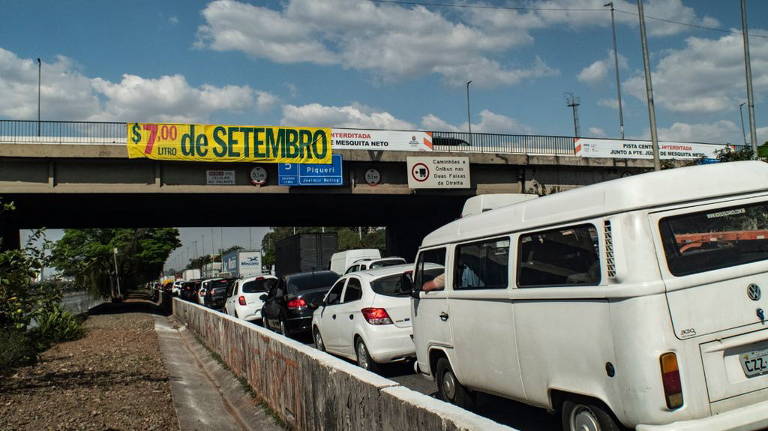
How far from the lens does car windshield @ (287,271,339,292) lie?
15.8 meters

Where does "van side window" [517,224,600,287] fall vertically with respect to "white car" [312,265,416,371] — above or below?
above

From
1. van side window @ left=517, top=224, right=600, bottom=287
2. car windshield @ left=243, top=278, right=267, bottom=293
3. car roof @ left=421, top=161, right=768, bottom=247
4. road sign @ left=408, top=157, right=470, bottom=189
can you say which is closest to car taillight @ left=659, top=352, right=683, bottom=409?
van side window @ left=517, top=224, right=600, bottom=287

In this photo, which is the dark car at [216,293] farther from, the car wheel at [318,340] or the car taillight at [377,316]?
the car taillight at [377,316]

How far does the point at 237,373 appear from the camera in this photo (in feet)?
33.8

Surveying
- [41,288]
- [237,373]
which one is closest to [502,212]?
[237,373]

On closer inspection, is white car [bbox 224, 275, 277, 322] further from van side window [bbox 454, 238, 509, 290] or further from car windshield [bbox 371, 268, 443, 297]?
van side window [bbox 454, 238, 509, 290]

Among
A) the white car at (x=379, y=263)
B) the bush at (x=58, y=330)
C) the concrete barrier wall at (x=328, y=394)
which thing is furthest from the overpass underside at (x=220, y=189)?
the concrete barrier wall at (x=328, y=394)

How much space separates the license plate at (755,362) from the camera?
433 cm

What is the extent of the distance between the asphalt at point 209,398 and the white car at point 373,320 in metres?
1.76

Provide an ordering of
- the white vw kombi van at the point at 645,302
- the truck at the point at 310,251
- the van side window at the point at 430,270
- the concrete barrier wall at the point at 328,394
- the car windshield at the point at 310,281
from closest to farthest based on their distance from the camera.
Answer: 1. the concrete barrier wall at the point at 328,394
2. the white vw kombi van at the point at 645,302
3. the van side window at the point at 430,270
4. the car windshield at the point at 310,281
5. the truck at the point at 310,251

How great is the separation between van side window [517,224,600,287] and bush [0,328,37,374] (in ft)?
27.7

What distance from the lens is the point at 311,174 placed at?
27.2 m

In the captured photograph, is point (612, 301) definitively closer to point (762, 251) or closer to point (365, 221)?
point (762, 251)

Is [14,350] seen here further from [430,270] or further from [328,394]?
[328,394]
